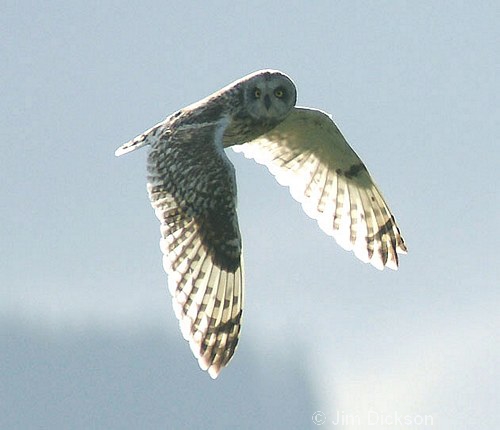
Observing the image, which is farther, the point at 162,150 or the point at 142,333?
the point at 142,333

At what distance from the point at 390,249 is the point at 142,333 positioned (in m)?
179

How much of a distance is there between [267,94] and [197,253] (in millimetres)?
1877

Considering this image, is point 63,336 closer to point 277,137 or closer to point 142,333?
point 142,333

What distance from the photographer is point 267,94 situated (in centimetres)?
1466

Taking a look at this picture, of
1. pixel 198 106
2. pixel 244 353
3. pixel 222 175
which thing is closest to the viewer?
pixel 222 175

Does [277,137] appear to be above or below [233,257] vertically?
above

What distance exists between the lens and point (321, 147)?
52.9 feet

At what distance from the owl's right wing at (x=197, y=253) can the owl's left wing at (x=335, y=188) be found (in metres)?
2.42

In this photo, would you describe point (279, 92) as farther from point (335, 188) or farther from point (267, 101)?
point (335, 188)

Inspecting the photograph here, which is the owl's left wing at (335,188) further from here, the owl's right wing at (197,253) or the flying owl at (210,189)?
the owl's right wing at (197,253)

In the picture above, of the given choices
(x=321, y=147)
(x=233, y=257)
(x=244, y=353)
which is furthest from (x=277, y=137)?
(x=244, y=353)

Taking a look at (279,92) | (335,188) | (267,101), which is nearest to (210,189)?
(267,101)

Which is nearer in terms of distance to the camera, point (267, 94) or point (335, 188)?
point (267, 94)

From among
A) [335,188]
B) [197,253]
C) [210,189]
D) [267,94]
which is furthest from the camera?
[335,188]
